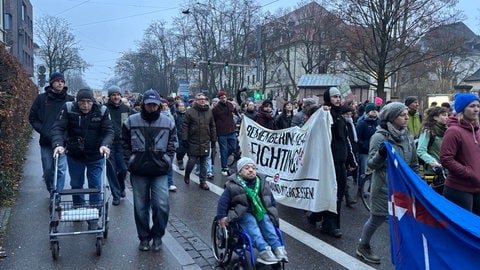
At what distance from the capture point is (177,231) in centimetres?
646

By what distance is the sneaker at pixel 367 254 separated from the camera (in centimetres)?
525

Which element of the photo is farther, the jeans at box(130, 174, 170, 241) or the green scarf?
the jeans at box(130, 174, 170, 241)

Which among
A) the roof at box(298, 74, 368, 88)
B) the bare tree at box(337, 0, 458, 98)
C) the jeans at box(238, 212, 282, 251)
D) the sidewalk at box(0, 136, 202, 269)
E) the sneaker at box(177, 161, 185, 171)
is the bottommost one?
the sidewalk at box(0, 136, 202, 269)

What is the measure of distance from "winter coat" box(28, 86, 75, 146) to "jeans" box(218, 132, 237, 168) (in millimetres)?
4414

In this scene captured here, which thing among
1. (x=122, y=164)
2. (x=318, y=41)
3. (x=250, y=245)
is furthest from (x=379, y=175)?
(x=318, y=41)

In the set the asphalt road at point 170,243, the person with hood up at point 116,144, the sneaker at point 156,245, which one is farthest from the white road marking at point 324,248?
the person with hood up at point 116,144

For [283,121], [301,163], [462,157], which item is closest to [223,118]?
[283,121]

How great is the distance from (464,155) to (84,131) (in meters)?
4.32

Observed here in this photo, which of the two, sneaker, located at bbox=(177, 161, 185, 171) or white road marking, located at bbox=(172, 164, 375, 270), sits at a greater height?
sneaker, located at bbox=(177, 161, 185, 171)

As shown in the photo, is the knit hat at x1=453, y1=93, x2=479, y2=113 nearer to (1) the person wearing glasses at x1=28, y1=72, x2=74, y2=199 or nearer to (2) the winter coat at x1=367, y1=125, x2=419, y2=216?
(2) the winter coat at x1=367, y1=125, x2=419, y2=216

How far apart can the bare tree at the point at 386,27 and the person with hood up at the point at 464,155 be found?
86.9 feet

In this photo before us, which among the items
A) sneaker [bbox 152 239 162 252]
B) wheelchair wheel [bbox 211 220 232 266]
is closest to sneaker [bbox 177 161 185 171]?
sneaker [bbox 152 239 162 252]

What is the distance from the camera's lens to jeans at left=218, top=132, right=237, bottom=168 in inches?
425

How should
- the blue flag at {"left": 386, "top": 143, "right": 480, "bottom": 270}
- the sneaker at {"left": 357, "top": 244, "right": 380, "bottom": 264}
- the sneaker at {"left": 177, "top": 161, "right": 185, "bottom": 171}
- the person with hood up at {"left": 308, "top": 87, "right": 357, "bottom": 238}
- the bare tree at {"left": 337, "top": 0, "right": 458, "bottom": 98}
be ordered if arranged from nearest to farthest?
the blue flag at {"left": 386, "top": 143, "right": 480, "bottom": 270} < the sneaker at {"left": 357, "top": 244, "right": 380, "bottom": 264} < the person with hood up at {"left": 308, "top": 87, "right": 357, "bottom": 238} < the sneaker at {"left": 177, "top": 161, "right": 185, "bottom": 171} < the bare tree at {"left": 337, "top": 0, "right": 458, "bottom": 98}
